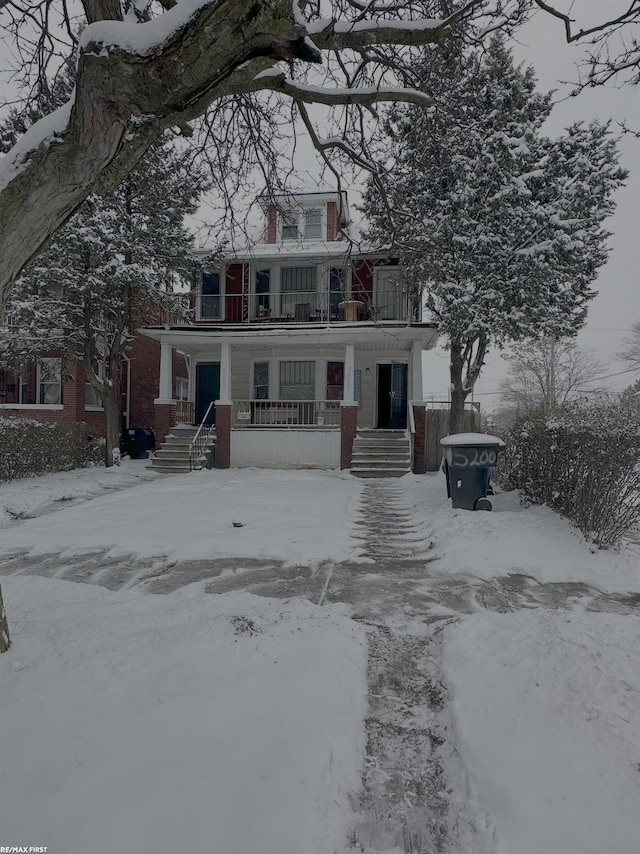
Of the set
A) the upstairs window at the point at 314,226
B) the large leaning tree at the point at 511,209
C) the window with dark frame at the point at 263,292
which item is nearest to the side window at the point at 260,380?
the window with dark frame at the point at 263,292

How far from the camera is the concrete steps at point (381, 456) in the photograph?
12.9 metres

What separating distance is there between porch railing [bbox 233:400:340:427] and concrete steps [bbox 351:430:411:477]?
4.20 ft

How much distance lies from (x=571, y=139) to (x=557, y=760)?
15.1m

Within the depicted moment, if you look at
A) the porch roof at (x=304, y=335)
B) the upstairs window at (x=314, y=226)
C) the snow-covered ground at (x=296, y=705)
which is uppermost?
the upstairs window at (x=314, y=226)

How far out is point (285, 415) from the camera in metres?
15.3

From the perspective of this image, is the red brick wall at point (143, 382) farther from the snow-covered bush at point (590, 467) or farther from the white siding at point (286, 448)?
the snow-covered bush at point (590, 467)

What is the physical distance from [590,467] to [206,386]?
46.8 ft

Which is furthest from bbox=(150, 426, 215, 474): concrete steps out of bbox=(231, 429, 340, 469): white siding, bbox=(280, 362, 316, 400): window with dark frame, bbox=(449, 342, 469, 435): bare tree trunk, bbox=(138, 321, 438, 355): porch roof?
bbox=(449, 342, 469, 435): bare tree trunk

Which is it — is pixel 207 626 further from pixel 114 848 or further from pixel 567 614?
pixel 567 614

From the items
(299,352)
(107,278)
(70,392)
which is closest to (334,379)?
(299,352)

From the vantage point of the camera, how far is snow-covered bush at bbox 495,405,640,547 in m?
5.09

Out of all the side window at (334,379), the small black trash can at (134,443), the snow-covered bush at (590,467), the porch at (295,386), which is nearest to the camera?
the snow-covered bush at (590,467)

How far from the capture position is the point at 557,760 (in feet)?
6.89

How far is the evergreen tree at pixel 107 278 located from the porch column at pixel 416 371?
711cm
